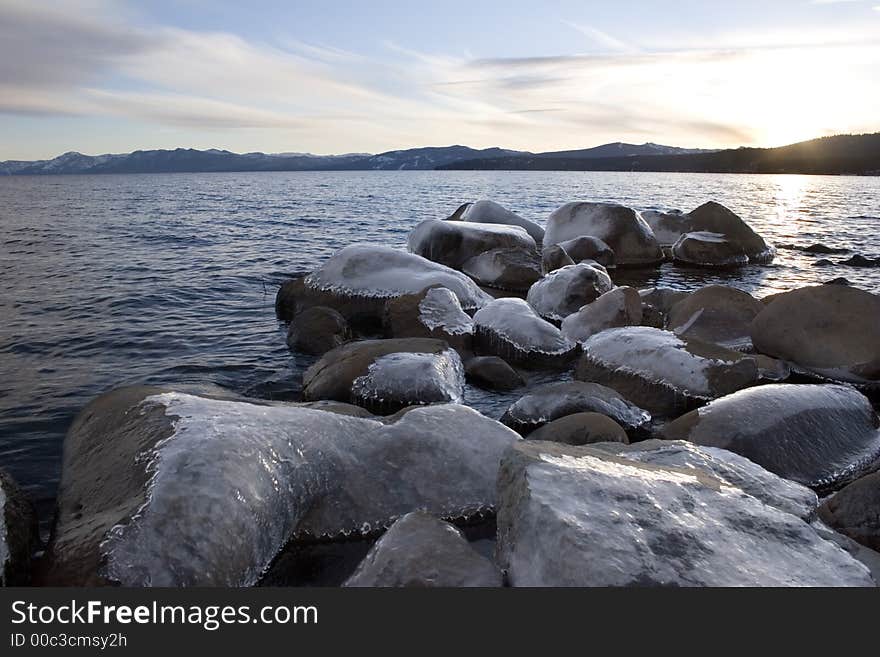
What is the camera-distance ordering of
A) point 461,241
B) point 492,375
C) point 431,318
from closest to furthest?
point 492,375, point 431,318, point 461,241

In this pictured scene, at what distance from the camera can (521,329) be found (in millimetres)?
9195

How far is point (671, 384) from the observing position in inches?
287

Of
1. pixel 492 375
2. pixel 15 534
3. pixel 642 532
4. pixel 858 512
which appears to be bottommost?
pixel 492 375

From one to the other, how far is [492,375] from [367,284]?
4.23 metres

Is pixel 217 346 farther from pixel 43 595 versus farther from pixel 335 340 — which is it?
pixel 43 595

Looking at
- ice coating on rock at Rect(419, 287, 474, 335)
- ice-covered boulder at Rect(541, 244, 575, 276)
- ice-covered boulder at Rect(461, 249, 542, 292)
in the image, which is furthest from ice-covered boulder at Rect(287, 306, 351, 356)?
ice-covered boulder at Rect(541, 244, 575, 276)

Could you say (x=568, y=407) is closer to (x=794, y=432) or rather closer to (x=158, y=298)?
(x=794, y=432)

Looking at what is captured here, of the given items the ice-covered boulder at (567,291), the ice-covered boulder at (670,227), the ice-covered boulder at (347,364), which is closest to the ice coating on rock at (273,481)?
the ice-covered boulder at (347,364)

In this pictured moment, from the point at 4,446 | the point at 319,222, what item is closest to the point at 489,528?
the point at 4,446

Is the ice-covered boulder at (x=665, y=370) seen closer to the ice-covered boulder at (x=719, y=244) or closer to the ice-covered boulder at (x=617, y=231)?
the ice-covered boulder at (x=617, y=231)

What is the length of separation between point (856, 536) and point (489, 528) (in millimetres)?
2474

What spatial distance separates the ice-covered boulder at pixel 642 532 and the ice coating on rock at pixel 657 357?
3.60 metres

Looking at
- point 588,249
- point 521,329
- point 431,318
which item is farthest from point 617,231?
point 431,318

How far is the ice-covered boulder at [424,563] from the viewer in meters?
3.19
